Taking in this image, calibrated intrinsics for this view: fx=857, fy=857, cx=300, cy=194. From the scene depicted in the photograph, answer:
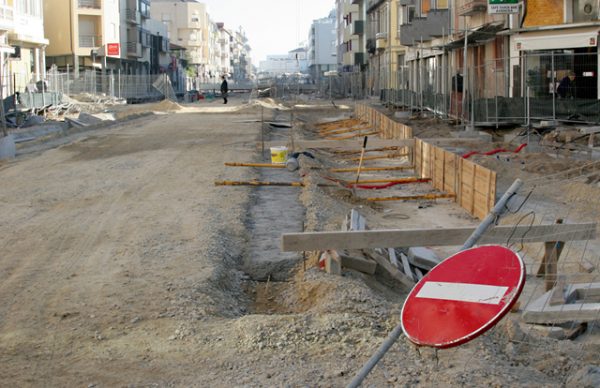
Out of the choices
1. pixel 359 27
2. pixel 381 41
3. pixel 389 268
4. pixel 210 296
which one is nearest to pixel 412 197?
pixel 389 268

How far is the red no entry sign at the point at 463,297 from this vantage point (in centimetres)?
411

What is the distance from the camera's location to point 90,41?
71.4m

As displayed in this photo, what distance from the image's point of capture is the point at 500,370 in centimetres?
609

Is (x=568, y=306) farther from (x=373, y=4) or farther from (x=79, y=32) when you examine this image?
(x=373, y=4)

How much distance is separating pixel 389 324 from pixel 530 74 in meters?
21.1

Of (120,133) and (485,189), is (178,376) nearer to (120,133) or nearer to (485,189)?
(485,189)

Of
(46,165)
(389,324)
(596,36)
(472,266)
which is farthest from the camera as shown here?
(596,36)

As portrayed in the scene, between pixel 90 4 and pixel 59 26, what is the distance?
4553mm

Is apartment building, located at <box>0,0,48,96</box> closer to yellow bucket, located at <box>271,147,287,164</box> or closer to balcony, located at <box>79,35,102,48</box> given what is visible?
balcony, located at <box>79,35,102,48</box>

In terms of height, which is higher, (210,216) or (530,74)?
(530,74)

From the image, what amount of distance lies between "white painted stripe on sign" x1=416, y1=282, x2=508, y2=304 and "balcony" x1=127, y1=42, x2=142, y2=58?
271 feet

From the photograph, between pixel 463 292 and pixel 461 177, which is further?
pixel 461 177

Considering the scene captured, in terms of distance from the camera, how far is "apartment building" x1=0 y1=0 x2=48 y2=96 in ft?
146

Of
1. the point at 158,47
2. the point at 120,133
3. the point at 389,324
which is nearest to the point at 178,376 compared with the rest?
the point at 389,324
